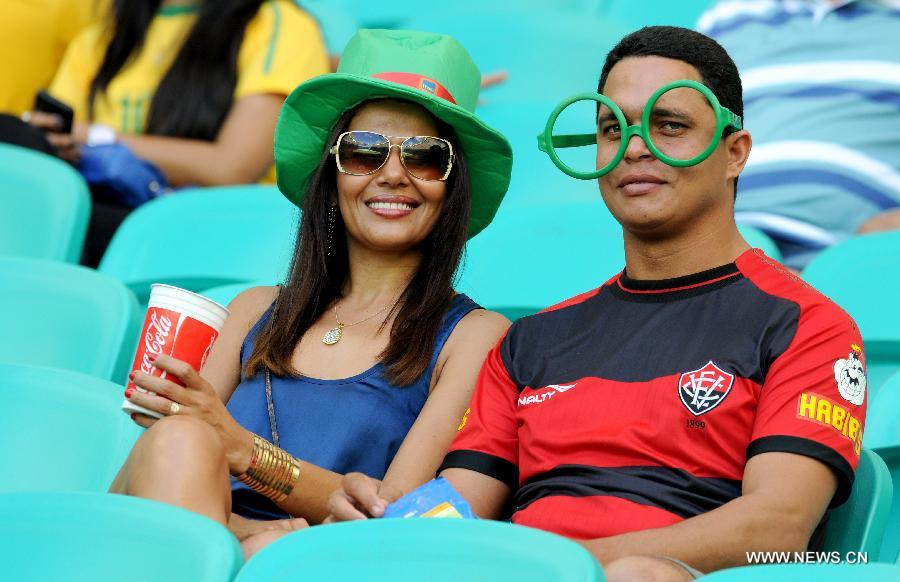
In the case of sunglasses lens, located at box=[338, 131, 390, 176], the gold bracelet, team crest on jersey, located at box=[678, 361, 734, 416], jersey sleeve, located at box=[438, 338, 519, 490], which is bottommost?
the gold bracelet

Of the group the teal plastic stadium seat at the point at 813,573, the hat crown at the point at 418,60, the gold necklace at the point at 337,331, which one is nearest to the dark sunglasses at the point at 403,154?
the hat crown at the point at 418,60

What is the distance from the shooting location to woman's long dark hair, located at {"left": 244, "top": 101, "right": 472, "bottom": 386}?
104 inches

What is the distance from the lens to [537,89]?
4457mm

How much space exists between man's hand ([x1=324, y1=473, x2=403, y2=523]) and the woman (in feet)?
0.59

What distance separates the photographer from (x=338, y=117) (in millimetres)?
2793

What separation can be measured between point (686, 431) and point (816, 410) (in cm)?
18

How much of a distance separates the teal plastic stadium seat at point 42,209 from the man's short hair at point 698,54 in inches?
59.6

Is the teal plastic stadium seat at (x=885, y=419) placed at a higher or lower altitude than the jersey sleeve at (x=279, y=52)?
lower

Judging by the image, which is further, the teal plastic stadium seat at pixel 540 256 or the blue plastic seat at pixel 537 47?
the blue plastic seat at pixel 537 47

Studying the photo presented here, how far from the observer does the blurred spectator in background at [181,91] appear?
12.9 feet

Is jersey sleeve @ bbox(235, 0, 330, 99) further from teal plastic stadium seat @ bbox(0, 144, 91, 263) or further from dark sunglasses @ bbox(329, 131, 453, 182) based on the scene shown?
dark sunglasses @ bbox(329, 131, 453, 182)

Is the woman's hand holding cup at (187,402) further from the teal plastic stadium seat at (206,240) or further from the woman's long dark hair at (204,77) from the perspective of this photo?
the woman's long dark hair at (204,77)

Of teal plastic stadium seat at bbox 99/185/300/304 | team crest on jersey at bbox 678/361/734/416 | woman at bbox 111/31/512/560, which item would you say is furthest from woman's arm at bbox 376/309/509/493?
teal plastic stadium seat at bbox 99/185/300/304

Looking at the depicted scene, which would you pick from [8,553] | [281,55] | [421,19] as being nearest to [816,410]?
[8,553]
